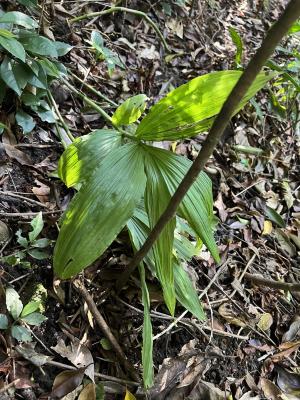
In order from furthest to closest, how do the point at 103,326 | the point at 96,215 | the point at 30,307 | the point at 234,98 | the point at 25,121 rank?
1. the point at 25,121
2. the point at 103,326
3. the point at 30,307
4. the point at 96,215
5. the point at 234,98

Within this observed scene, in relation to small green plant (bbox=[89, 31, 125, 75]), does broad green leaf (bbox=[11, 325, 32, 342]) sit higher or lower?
lower

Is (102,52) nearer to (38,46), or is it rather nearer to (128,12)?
(38,46)

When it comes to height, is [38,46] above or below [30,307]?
above

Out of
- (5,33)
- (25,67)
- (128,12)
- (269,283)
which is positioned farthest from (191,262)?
(128,12)

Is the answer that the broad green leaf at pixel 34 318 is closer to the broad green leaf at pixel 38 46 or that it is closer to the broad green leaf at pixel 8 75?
the broad green leaf at pixel 8 75

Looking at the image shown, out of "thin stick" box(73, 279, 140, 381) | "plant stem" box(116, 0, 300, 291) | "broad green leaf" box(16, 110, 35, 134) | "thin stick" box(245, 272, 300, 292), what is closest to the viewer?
"plant stem" box(116, 0, 300, 291)

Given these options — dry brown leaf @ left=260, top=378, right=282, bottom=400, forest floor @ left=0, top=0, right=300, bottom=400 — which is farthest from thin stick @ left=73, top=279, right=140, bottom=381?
dry brown leaf @ left=260, top=378, right=282, bottom=400

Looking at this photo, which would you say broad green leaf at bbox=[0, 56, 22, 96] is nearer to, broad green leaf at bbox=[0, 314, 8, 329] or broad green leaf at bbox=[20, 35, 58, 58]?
broad green leaf at bbox=[20, 35, 58, 58]
